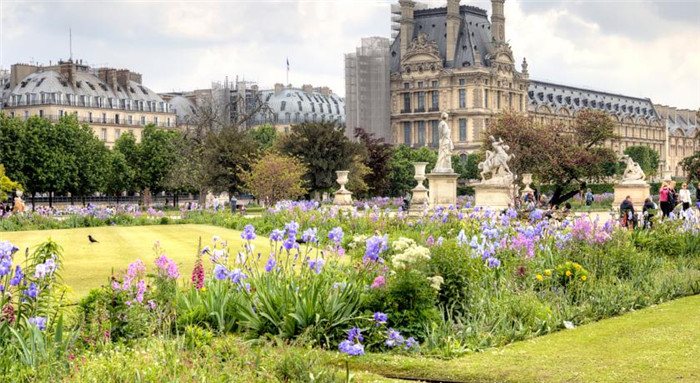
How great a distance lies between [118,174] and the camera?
7288cm

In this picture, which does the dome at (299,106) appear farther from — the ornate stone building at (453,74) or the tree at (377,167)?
the tree at (377,167)

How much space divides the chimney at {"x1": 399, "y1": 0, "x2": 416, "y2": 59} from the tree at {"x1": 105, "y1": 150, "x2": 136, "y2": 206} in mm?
43237

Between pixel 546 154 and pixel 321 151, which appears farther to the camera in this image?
pixel 546 154

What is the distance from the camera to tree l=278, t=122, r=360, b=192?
5319 centimetres

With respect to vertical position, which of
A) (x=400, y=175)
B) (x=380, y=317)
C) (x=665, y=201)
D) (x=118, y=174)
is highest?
(x=118, y=174)

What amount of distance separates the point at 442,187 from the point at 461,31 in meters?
73.5

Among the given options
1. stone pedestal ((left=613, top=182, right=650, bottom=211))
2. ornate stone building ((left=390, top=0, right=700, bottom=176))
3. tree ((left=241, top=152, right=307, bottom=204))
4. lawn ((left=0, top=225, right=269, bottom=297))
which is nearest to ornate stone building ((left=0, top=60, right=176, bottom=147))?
ornate stone building ((left=390, top=0, right=700, bottom=176))

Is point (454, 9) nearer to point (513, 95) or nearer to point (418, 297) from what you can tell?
point (513, 95)

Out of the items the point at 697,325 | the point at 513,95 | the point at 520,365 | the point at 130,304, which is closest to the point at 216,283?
the point at 130,304

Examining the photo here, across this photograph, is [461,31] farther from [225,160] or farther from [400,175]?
[225,160]

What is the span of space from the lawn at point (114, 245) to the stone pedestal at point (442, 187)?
9.87 m

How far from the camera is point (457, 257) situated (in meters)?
11.6

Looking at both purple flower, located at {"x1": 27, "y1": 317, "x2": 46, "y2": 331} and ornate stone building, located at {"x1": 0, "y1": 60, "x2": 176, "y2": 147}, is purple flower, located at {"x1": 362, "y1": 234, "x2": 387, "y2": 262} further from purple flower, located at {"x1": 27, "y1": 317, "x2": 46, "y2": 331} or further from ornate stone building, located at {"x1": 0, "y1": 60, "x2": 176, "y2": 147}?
ornate stone building, located at {"x1": 0, "y1": 60, "x2": 176, "y2": 147}

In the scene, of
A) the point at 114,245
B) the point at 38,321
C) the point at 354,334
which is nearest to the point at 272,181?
the point at 114,245
